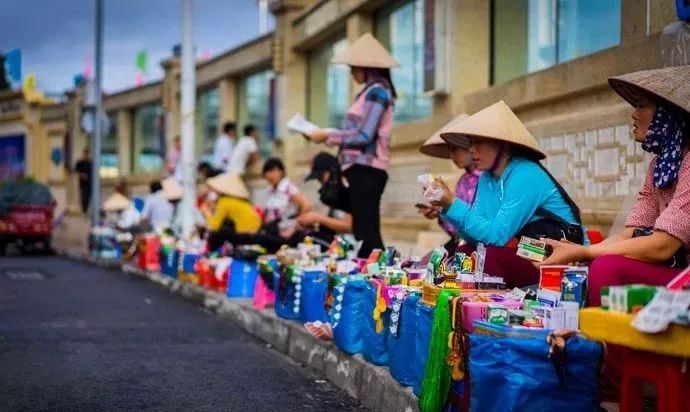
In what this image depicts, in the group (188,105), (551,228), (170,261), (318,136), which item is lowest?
(170,261)

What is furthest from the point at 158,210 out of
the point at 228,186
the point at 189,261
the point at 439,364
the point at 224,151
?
the point at 439,364

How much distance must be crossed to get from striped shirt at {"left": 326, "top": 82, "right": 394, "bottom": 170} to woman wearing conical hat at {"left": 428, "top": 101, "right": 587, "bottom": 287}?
10.1 ft

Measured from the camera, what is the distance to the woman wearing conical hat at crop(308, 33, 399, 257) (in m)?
9.41

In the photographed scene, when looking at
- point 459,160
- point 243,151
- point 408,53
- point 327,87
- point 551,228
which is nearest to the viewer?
point 551,228

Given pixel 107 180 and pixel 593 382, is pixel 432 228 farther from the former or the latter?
pixel 107 180

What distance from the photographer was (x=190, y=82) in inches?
680

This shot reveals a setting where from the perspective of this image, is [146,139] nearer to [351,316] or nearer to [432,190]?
[351,316]

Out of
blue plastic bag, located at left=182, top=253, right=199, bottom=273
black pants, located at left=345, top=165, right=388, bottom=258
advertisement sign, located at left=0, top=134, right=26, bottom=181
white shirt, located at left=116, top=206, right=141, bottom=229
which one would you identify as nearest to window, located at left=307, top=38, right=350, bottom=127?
white shirt, located at left=116, top=206, right=141, bottom=229

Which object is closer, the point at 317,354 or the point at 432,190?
the point at 432,190

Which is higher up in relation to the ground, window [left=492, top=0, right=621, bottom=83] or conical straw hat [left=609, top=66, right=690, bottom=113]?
window [left=492, top=0, right=621, bottom=83]

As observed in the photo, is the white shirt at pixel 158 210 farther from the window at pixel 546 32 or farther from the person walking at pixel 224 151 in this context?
the window at pixel 546 32

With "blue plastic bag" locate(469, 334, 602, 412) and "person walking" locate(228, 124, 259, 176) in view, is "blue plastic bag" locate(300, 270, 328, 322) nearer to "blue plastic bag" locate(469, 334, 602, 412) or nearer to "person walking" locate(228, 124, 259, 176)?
"blue plastic bag" locate(469, 334, 602, 412)

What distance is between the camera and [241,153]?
21.1 metres

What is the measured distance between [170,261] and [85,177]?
1769 cm
